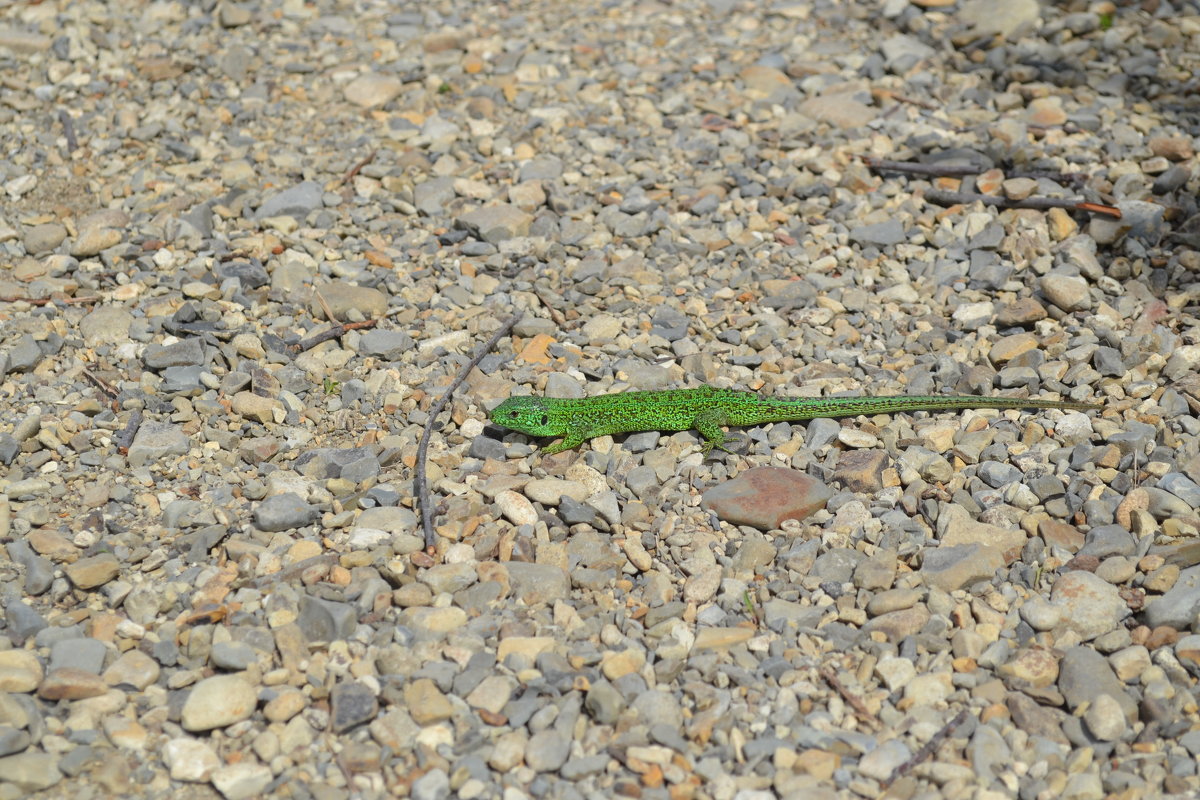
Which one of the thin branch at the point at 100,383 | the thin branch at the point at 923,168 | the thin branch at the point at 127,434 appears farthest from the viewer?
the thin branch at the point at 923,168

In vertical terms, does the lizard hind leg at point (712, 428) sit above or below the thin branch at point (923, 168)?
below

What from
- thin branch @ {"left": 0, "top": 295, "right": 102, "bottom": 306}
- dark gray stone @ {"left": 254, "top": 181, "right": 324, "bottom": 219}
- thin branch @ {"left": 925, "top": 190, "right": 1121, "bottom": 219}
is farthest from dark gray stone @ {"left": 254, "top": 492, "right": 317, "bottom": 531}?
thin branch @ {"left": 925, "top": 190, "right": 1121, "bottom": 219}

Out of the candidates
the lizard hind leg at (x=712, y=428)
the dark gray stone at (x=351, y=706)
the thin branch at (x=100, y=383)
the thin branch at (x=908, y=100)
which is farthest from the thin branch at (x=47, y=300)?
the thin branch at (x=908, y=100)

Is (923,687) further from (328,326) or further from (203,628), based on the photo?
(328,326)

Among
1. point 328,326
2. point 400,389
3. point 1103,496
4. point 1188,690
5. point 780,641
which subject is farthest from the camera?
point 328,326

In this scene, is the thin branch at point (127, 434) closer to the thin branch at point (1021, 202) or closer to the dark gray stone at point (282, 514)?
the dark gray stone at point (282, 514)

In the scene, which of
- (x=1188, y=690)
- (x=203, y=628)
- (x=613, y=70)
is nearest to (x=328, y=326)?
(x=203, y=628)

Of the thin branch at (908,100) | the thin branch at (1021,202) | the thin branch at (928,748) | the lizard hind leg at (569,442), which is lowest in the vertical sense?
the lizard hind leg at (569,442)
